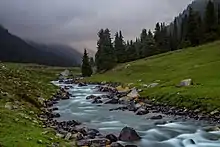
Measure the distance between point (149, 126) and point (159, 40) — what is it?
11370cm

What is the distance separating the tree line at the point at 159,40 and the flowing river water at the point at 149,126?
8224 centimetres

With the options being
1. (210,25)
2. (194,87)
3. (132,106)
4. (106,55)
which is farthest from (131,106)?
(210,25)

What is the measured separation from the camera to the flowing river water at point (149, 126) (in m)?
28.8

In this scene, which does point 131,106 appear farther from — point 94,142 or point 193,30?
point 193,30

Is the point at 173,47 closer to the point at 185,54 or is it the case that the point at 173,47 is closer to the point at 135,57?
the point at 135,57

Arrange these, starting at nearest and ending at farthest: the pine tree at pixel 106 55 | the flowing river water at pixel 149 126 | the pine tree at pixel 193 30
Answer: the flowing river water at pixel 149 126, the pine tree at pixel 193 30, the pine tree at pixel 106 55

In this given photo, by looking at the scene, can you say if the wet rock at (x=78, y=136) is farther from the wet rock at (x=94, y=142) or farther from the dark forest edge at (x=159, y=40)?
the dark forest edge at (x=159, y=40)

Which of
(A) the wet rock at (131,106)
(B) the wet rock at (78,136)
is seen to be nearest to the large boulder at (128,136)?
(B) the wet rock at (78,136)

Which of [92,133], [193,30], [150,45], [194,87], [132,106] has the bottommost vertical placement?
[132,106]

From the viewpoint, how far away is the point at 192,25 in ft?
405

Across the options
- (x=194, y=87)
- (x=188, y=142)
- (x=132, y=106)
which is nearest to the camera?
(x=188, y=142)

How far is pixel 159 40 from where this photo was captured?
14625 centimetres

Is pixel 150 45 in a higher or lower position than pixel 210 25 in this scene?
lower

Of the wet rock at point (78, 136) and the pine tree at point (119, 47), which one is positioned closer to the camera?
the wet rock at point (78, 136)
